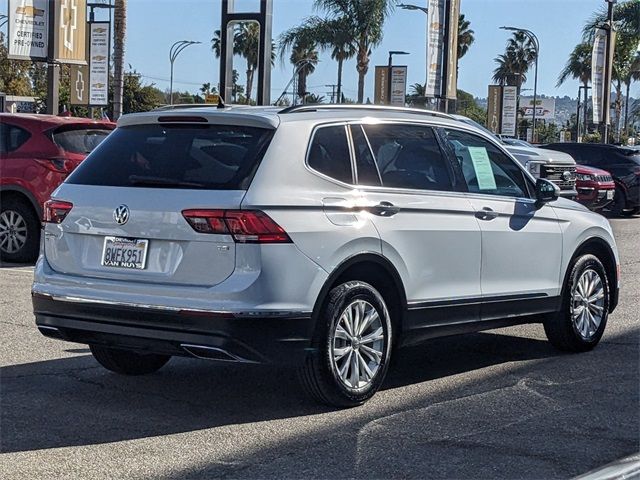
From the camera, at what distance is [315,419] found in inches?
241

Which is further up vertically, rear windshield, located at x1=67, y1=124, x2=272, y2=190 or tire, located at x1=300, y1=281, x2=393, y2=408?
rear windshield, located at x1=67, y1=124, x2=272, y2=190

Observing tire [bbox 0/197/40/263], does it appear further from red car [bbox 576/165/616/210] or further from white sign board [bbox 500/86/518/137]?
white sign board [bbox 500/86/518/137]

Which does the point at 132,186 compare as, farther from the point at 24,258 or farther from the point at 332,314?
the point at 24,258

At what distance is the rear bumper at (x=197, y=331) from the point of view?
5.73m

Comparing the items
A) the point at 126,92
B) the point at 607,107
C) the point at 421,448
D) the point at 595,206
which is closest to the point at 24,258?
the point at 421,448

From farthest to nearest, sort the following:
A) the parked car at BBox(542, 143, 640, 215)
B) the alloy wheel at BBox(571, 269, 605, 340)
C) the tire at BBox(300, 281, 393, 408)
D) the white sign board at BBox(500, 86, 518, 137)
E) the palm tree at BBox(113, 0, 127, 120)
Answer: the white sign board at BBox(500, 86, 518, 137) → the palm tree at BBox(113, 0, 127, 120) → the parked car at BBox(542, 143, 640, 215) → the alloy wheel at BBox(571, 269, 605, 340) → the tire at BBox(300, 281, 393, 408)

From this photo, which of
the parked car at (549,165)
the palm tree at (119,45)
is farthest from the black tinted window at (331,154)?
the palm tree at (119,45)

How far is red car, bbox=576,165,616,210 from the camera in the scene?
22.2m

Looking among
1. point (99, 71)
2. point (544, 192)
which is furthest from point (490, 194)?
point (99, 71)

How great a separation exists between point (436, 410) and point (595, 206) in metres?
16.8

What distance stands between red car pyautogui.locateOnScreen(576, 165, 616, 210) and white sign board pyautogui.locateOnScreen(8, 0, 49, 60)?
10.8 metres

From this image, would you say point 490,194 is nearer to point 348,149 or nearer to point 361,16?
point 348,149

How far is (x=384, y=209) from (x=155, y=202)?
4.53 feet

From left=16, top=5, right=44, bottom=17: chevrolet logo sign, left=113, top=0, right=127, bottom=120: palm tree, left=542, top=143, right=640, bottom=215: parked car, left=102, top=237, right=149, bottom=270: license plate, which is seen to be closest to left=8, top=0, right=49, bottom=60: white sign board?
left=16, top=5, right=44, bottom=17: chevrolet logo sign
